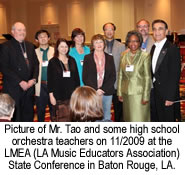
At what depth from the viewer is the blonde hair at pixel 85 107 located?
2.00 metres

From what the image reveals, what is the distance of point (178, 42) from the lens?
9.40 m

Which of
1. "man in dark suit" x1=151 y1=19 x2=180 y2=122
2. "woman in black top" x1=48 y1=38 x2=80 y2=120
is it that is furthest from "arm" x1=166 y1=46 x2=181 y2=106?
"woman in black top" x1=48 y1=38 x2=80 y2=120

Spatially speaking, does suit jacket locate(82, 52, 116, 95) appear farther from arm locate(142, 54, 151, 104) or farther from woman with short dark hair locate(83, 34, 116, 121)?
arm locate(142, 54, 151, 104)

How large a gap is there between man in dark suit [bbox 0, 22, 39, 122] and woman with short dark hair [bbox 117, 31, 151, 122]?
1227 mm

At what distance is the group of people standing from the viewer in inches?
139

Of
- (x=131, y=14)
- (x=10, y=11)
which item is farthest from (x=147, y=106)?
(x=10, y=11)

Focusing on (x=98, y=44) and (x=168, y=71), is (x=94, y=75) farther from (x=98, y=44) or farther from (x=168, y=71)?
(x=168, y=71)

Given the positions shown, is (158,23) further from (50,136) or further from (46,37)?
(50,136)

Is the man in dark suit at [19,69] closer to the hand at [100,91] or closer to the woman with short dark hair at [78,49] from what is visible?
the woman with short dark hair at [78,49]

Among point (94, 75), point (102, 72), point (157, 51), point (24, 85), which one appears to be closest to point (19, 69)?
point (24, 85)

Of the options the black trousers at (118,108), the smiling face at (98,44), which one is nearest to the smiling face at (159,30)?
the smiling face at (98,44)

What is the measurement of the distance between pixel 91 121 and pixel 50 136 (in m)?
0.29

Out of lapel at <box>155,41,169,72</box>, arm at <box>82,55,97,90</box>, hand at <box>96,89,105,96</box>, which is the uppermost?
lapel at <box>155,41,169,72</box>

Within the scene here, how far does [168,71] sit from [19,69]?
6.15 ft
